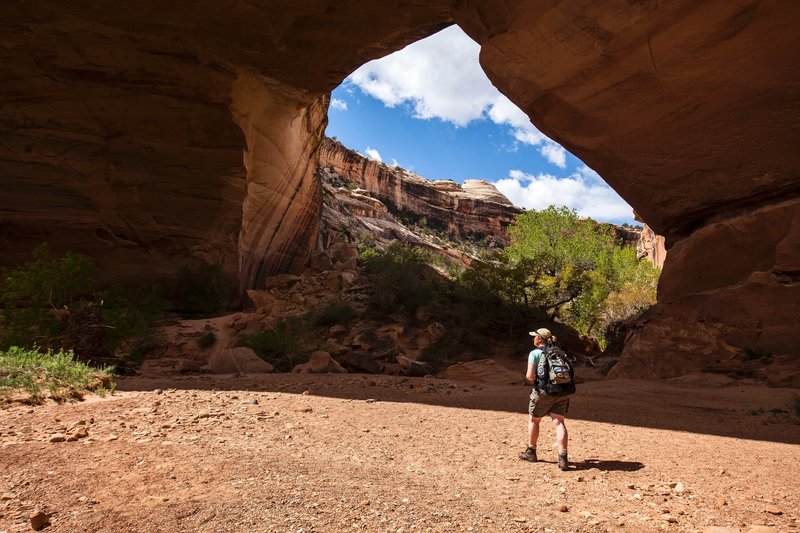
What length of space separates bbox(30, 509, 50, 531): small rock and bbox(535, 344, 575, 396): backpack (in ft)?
10.2

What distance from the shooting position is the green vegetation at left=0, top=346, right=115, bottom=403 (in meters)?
4.63

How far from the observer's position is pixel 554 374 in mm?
3715

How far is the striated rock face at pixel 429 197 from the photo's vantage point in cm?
4991

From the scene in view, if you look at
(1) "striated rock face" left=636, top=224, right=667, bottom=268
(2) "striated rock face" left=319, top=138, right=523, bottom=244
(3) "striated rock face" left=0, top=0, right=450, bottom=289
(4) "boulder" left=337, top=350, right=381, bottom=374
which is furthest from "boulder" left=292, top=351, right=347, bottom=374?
(2) "striated rock face" left=319, top=138, right=523, bottom=244

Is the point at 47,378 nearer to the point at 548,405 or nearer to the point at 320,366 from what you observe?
the point at 320,366

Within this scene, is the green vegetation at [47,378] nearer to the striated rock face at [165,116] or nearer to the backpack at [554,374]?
the backpack at [554,374]

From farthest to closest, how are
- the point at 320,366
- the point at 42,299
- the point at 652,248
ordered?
the point at 652,248, the point at 42,299, the point at 320,366

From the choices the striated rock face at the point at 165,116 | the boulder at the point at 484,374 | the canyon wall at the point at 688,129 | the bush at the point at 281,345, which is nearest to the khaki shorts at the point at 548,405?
the boulder at the point at 484,374

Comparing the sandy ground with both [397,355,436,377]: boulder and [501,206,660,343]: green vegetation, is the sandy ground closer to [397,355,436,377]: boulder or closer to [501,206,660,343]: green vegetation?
[397,355,436,377]: boulder

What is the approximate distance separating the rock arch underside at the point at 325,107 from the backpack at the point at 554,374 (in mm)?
6412

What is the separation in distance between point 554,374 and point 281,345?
8.00m

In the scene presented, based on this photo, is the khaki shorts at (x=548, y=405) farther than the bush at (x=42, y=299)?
No

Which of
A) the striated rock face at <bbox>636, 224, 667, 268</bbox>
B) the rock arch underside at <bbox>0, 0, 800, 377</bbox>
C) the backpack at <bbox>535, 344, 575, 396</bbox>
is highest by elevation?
the striated rock face at <bbox>636, 224, 667, 268</bbox>

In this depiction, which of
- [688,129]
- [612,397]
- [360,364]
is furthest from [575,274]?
[612,397]
